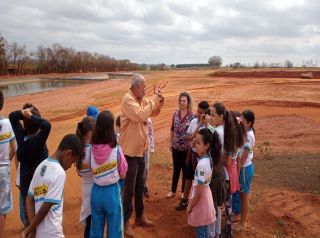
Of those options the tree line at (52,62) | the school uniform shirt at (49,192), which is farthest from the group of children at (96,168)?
the tree line at (52,62)

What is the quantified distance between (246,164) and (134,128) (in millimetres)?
1646

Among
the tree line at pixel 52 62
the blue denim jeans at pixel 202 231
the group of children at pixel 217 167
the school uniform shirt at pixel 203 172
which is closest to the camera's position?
the school uniform shirt at pixel 203 172

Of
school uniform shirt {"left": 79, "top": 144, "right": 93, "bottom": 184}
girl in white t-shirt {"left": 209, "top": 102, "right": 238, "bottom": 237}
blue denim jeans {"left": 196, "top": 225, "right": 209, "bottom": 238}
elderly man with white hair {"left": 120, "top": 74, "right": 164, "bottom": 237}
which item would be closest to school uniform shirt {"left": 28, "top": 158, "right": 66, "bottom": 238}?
school uniform shirt {"left": 79, "top": 144, "right": 93, "bottom": 184}

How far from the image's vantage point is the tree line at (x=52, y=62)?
262 feet

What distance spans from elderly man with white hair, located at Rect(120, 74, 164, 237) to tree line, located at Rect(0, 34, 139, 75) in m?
78.4

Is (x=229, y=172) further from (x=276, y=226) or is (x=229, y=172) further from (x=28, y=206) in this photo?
(x=28, y=206)

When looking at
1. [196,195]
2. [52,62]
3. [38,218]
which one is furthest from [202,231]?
[52,62]

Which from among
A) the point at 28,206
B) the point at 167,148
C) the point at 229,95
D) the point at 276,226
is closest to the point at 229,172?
the point at 276,226

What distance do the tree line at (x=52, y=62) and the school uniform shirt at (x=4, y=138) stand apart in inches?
3077

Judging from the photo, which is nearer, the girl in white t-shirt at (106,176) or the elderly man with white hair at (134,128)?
the girl in white t-shirt at (106,176)

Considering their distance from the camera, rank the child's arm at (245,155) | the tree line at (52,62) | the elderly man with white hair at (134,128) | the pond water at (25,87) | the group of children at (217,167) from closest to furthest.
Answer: the group of children at (217,167)
the elderly man with white hair at (134,128)
the child's arm at (245,155)
the pond water at (25,87)
the tree line at (52,62)

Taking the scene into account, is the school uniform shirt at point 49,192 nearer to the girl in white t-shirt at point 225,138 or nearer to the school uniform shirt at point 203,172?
the school uniform shirt at point 203,172

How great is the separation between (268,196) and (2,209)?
4250mm

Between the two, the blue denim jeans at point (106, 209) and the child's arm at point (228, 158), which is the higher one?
the child's arm at point (228, 158)
